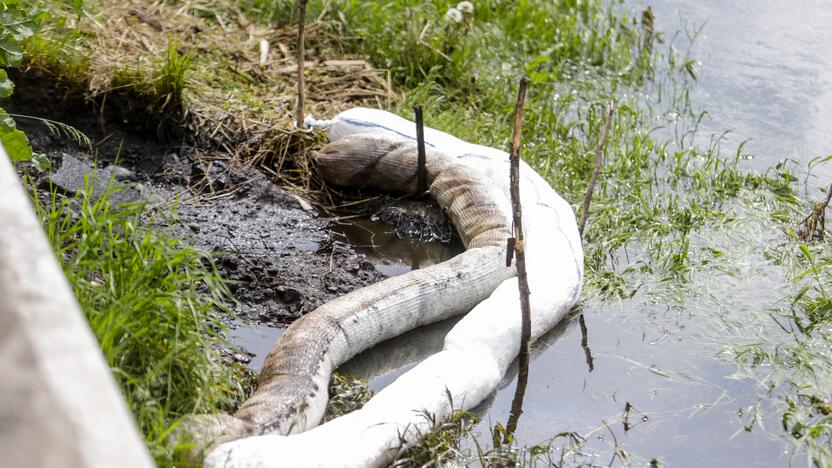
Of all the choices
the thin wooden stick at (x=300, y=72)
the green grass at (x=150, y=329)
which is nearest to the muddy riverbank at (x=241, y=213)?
the thin wooden stick at (x=300, y=72)

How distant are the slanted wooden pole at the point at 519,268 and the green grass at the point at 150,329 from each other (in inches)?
45.3

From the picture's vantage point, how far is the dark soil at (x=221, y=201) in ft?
14.6

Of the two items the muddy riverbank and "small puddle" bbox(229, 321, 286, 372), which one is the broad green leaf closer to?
the muddy riverbank

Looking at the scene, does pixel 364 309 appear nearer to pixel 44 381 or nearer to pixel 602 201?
pixel 602 201

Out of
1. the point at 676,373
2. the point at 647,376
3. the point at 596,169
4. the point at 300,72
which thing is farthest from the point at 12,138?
the point at 676,373

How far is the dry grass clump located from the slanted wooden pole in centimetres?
194

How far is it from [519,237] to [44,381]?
2410mm

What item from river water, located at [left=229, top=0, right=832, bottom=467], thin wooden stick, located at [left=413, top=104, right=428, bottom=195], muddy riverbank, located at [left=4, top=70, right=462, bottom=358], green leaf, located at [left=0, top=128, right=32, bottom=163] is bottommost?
river water, located at [left=229, top=0, right=832, bottom=467]

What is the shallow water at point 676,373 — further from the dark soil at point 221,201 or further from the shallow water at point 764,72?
the dark soil at point 221,201

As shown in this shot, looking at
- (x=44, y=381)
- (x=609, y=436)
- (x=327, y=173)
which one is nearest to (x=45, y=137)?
(x=327, y=173)

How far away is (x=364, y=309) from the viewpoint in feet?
13.4

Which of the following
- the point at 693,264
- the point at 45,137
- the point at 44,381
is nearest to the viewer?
the point at 44,381

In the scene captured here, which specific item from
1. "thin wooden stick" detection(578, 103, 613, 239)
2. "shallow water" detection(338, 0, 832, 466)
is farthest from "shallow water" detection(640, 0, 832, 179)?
"thin wooden stick" detection(578, 103, 613, 239)

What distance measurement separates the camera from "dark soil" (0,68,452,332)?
4.44m
